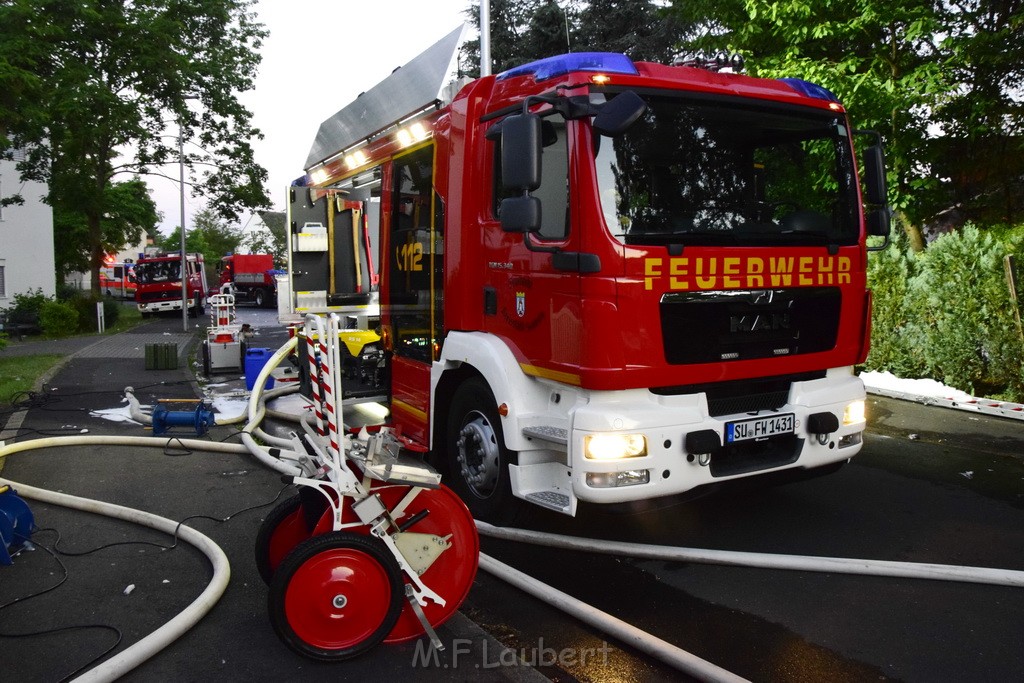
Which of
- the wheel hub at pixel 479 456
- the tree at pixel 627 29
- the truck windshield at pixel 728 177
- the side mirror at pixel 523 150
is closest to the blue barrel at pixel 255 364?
the wheel hub at pixel 479 456

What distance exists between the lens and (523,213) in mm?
4312

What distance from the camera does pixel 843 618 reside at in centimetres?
384

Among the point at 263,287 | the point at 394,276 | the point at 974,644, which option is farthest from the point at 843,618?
the point at 263,287

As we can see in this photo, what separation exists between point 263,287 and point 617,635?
38.5m

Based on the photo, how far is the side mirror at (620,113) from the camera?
13.5 ft

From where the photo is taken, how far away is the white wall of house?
30781mm

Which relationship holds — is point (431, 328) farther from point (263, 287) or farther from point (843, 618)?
point (263, 287)

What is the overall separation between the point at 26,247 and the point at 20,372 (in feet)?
69.8

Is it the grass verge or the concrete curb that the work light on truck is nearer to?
the concrete curb

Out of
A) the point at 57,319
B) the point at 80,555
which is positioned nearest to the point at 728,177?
the point at 80,555

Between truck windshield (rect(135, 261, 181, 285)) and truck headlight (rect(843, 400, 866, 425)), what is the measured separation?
104ft

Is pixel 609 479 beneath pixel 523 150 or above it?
beneath

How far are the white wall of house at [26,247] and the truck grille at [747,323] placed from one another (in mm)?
32241

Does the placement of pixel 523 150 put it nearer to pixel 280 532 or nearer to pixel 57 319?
pixel 280 532
